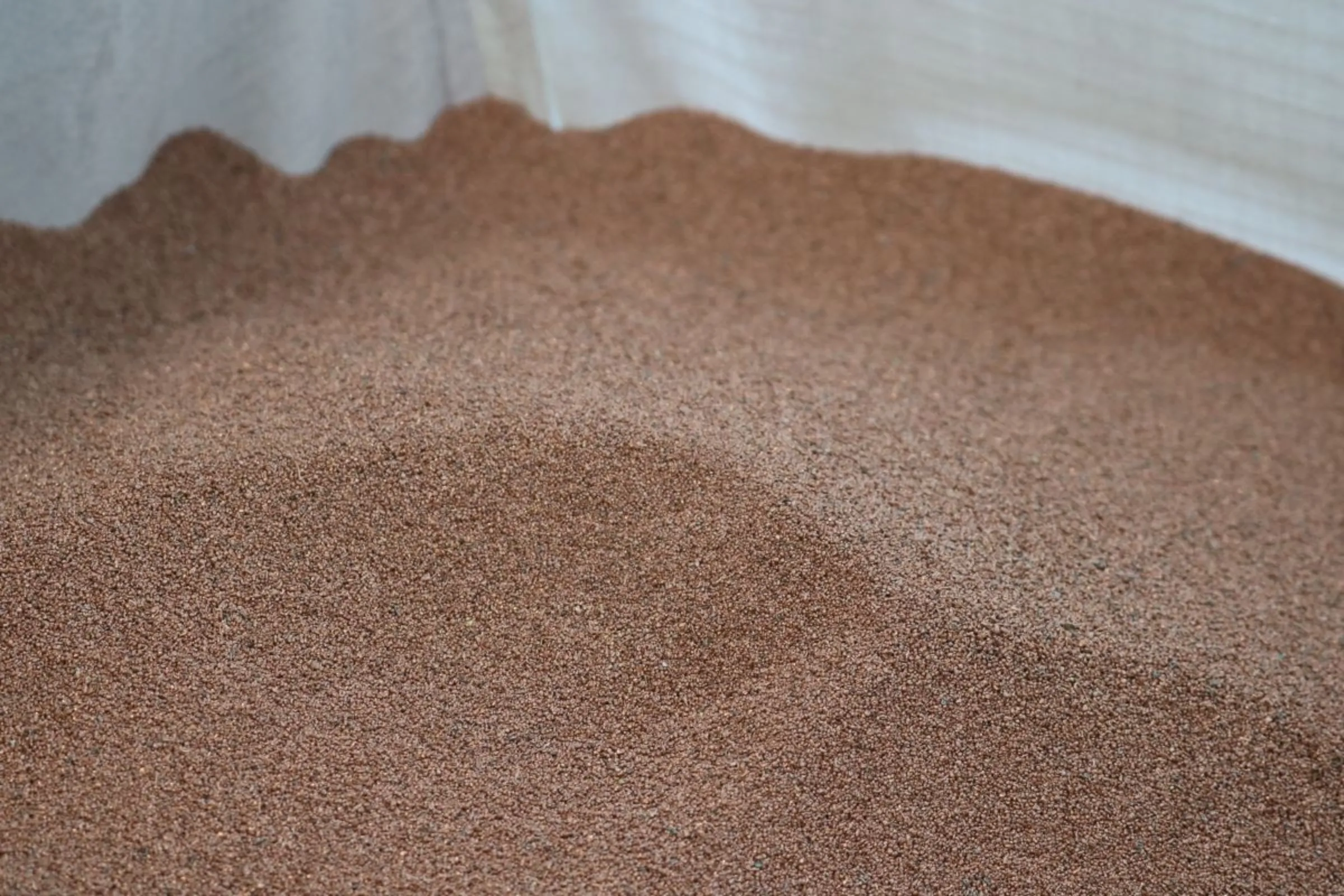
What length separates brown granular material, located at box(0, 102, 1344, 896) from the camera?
1110 mm

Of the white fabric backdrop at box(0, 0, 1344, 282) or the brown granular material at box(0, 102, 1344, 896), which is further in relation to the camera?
the white fabric backdrop at box(0, 0, 1344, 282)

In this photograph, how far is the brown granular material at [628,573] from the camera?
3.64 ft

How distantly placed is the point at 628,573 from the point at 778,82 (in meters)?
0.87

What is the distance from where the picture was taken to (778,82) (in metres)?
1.81

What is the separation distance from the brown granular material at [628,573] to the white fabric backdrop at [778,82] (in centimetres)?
11

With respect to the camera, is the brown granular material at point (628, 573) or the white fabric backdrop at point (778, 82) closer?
the brown granular material at point (628, 573)

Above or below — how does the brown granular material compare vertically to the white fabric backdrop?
below

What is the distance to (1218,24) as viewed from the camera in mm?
1632

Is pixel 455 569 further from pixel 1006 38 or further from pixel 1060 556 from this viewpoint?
pixel 1006 38

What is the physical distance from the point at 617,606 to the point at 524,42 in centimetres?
95

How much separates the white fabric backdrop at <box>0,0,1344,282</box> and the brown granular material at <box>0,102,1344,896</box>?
110mm

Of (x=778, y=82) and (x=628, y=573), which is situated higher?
(x=778, y=82)

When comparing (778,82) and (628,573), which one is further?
(778,82)

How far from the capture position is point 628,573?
4.11 feet
